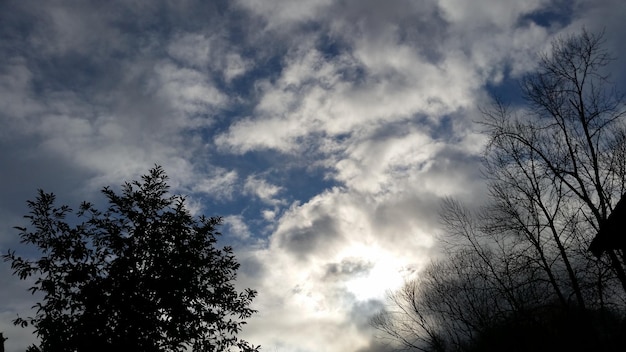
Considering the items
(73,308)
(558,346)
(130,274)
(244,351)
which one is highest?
(130,274)

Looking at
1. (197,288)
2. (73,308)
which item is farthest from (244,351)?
(73,308)

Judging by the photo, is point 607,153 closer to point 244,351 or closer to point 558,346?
point 244,351

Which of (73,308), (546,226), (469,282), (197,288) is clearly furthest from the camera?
(469,282)

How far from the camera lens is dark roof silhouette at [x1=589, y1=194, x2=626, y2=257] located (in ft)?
25.0

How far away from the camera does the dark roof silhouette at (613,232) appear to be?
7629mm

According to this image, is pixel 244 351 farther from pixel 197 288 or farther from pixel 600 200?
pixel 600 200

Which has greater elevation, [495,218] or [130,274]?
[495,218]

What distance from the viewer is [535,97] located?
15.3 m

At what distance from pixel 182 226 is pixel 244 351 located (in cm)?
525

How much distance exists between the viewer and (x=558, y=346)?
30.6m

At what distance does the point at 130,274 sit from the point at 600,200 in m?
16.6

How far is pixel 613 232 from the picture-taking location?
837cm

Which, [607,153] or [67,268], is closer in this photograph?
[67,268]

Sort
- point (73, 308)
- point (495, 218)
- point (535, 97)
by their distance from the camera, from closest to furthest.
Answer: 1. point (73, 308)
2. point (535, 97)
3. point (495, 218)
